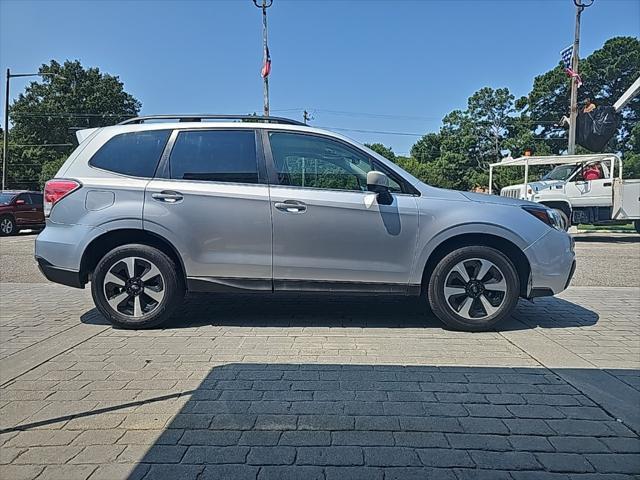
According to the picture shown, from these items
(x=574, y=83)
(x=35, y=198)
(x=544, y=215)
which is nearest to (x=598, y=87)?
(x=574, y=83)

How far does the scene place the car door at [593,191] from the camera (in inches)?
618

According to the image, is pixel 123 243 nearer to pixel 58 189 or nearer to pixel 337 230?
pixel 58 189

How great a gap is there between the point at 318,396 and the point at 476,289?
2.26 meters

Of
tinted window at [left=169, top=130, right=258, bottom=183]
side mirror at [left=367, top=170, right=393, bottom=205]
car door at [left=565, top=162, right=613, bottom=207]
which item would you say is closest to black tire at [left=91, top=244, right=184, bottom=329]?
tinted window at [left=169, top=130, right=258, bottom=183]

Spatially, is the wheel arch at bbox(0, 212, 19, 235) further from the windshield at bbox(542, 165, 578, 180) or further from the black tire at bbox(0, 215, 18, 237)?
the windshield at bbox(542, 165, 578, 180)

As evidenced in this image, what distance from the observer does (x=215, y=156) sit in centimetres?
512

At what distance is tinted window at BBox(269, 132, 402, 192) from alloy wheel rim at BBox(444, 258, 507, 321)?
1002mm

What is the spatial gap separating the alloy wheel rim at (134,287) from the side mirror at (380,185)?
219cm

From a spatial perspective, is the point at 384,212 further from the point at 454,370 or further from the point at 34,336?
the point at 34,336

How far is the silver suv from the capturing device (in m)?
4.93

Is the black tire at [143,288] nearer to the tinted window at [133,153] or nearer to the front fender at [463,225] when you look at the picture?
the tinted window at [133,153]

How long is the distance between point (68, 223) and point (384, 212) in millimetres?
3030

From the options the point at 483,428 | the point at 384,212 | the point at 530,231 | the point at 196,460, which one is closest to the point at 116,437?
the point at 196,460

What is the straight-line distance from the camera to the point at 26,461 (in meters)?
2.63
